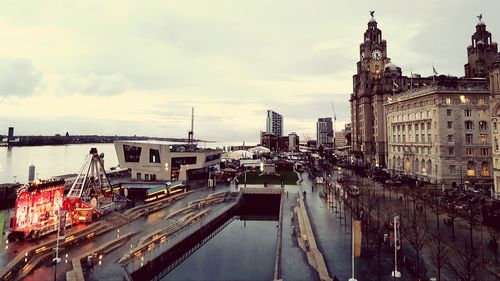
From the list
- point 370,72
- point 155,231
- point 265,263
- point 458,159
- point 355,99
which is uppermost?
point 370,72

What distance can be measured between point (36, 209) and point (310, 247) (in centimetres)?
3509

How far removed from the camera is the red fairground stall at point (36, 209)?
126 feet

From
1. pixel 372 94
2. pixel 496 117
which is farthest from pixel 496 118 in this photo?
pixel 372 94

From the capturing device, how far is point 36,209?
136ft

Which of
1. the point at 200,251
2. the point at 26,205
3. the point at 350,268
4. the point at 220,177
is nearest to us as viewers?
the point at 350,268

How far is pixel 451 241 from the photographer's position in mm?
35938

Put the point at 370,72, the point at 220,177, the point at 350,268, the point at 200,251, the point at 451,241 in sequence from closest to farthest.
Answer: the point at 350,268
the point at 451,241
the point at 200,251
the point at 220,177
the point at 370,72

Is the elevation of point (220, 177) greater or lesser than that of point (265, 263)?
greater

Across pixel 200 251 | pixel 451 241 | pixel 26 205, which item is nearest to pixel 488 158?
pixel 451 241

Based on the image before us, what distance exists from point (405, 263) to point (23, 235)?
41963mm

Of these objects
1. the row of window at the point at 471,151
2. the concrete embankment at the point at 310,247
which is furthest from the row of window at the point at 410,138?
the concrete embankment at the point at 310,247

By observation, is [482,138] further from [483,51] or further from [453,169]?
[483,51]

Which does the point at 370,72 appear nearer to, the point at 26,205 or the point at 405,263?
the point at 405,263

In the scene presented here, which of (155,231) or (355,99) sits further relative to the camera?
(355,99)
